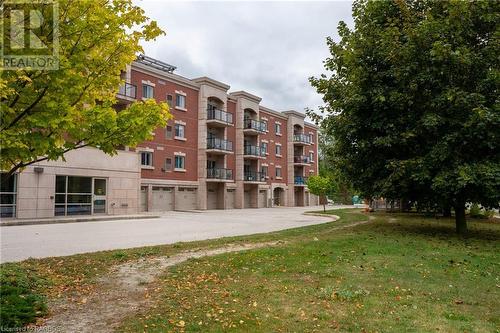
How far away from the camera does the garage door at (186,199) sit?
1582 inches

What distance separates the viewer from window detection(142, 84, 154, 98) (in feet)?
119

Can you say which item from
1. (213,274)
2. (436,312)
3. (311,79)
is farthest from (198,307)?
(311,79)

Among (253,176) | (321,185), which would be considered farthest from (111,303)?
(253,176)

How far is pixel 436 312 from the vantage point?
5.94m

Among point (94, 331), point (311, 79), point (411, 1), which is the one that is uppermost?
point (411, 1)

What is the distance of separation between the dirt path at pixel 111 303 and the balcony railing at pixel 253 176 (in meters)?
39.7

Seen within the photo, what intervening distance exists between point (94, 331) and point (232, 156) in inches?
1710

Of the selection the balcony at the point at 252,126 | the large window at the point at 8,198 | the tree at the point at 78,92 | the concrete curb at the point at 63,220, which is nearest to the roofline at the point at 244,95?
the balcony at the point at 252,126

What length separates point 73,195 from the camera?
2716cm

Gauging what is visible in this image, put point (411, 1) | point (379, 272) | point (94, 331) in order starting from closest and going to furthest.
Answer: point (94, 331) → point (379, 272) → point (411, 1)

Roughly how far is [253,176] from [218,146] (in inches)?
333

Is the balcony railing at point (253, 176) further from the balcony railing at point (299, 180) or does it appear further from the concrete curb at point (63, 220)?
the concrete curb at point (63, 220)

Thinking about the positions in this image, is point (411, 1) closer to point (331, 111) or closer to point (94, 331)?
point (331, 111)

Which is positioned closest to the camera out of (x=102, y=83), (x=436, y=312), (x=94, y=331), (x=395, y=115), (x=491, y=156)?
(x=94, y=331)
